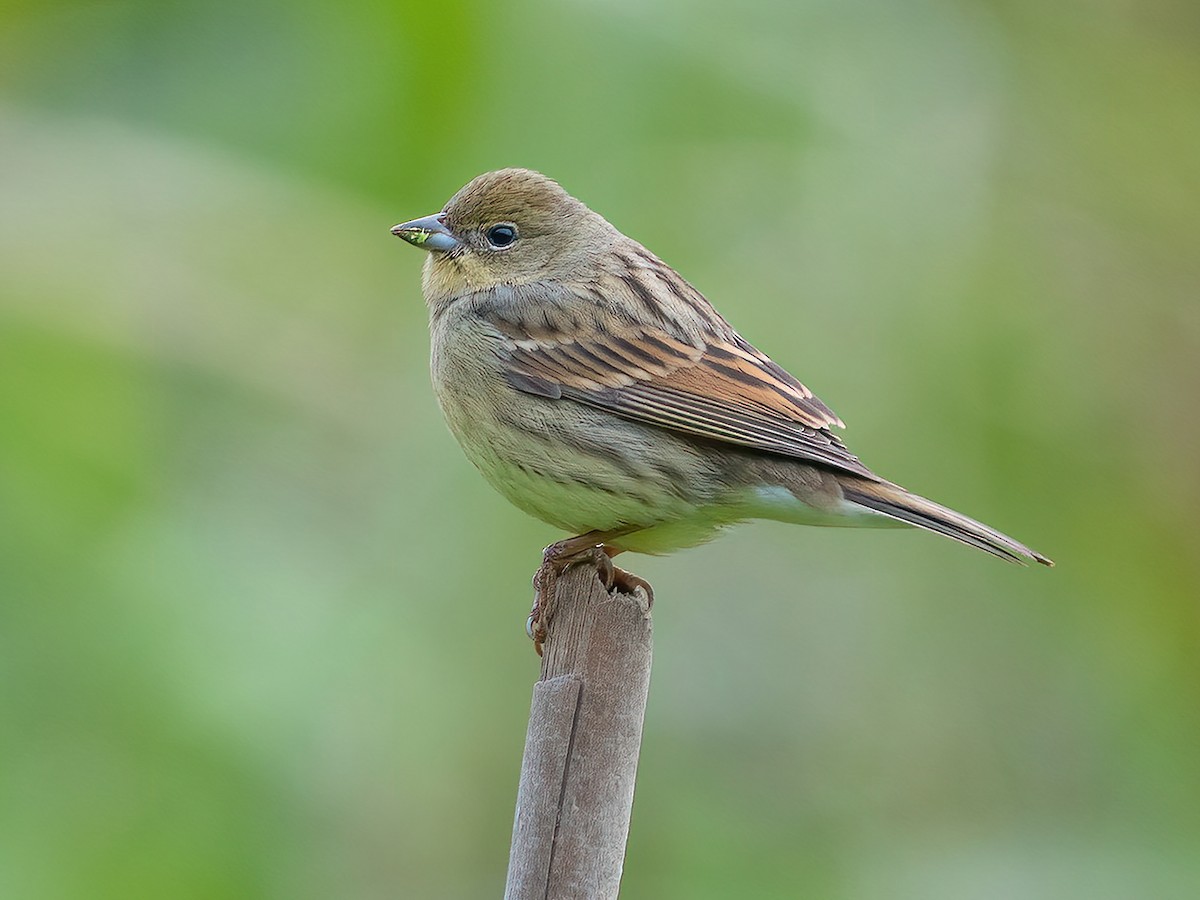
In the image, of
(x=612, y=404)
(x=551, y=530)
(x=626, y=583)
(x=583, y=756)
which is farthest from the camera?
(x=551, y=530)

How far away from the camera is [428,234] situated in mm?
4535

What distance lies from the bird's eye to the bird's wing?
1.09 ft

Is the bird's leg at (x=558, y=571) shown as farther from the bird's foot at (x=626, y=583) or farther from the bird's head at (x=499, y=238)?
the bird's head at (x=499, y=238)

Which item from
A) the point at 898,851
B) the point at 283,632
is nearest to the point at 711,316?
the point at 283,632

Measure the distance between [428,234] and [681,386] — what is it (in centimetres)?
94


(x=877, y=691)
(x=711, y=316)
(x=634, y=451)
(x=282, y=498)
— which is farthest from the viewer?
(x=877, y=691)

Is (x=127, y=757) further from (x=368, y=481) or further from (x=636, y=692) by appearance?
(x=636, y=692)

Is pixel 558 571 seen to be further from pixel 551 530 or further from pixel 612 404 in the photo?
pixel 551 530

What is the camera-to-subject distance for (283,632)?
15.4 feet

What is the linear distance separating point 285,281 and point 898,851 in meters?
2.77

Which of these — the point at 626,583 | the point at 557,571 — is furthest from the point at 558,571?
the point at 626,583

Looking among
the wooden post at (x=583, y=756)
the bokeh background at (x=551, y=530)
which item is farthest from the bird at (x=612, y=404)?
the bokeh background at (x=551, y=530)

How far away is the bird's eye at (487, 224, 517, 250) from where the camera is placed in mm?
4578

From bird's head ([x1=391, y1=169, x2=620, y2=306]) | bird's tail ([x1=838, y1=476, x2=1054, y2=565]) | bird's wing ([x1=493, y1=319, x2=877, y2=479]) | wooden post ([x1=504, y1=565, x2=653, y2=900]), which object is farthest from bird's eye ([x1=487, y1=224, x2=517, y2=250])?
wooden post ([x1=504, y1=565, x2=653, y2=900])
